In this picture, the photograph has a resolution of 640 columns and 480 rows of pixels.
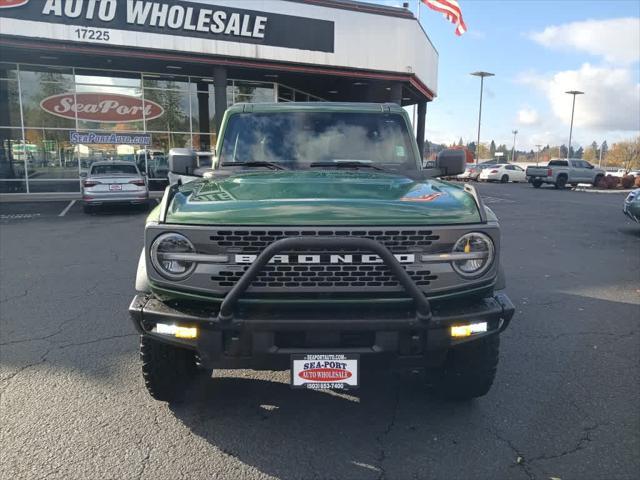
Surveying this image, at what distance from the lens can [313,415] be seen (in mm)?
3150

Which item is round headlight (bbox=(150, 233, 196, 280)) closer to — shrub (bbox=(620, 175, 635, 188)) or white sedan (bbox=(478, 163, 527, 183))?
shrub (bbox=(620, 175, 635, 188))

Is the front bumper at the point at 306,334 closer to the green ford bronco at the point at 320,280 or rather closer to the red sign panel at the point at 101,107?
the green ford bronco at the point at 320,280

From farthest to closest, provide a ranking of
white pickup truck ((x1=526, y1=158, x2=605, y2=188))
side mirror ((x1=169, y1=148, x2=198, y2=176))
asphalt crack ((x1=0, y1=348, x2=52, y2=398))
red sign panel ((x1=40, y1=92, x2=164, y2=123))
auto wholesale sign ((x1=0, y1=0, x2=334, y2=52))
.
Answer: white pickup truck ((x1=526, y1=158, x2=605, y2=188))
red sign panel ((x1=40, y1=92, x2=164, y2=123))
auto wholesale sign ((x1=0, y1=0, x2=334, y2=52))
side mirror ((x1=169, y1=148, x2=198, y2=176))
asphalt crack ((x1=0, y1=348, x2=52, y2=398))

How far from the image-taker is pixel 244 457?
2.71 metres

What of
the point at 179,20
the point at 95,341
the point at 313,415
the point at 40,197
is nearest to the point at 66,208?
the point at 40,197

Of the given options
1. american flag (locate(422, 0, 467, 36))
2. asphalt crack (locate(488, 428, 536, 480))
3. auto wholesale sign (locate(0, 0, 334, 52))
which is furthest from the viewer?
american flag (locate(422, 0, 467, 36))

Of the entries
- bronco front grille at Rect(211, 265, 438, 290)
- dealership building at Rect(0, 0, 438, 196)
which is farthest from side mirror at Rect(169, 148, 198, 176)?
dealership building at Rect(0, 0, 438, 196)

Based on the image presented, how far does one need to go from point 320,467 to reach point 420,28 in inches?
828

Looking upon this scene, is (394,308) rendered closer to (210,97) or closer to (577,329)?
(577,329)

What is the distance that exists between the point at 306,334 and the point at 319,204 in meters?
0.66

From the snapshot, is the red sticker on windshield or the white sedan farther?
the white sedan

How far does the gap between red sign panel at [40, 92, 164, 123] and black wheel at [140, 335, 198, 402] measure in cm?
1859

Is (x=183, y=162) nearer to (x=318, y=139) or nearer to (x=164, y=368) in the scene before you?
(x=318, y=139)

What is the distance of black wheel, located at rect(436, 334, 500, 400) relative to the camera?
2.96 m
